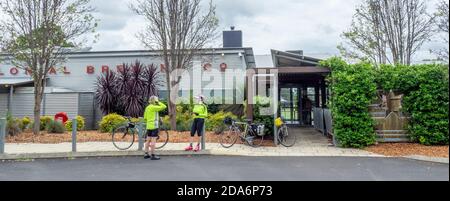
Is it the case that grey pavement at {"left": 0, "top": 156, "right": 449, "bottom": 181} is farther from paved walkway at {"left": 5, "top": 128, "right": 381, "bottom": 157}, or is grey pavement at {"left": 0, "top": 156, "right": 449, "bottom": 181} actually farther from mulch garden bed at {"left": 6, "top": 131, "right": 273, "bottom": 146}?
mulch garden bed at {"left": 6, "top": 131, "right": 273, "bottom": 146}

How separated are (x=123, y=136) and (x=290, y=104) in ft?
36.0

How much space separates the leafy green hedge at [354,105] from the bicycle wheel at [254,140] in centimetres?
224

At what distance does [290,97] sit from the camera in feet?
63.4

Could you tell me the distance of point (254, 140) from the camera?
1145 cm

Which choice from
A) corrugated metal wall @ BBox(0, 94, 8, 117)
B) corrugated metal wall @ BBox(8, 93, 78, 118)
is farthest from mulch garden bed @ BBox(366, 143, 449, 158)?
corrugated metal wall @ BBox(0, 94, 8, 117)

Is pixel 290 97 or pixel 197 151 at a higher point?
pixel 290 97

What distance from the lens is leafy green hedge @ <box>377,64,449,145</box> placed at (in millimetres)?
10430

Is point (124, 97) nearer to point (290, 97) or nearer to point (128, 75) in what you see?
point (128, 75)

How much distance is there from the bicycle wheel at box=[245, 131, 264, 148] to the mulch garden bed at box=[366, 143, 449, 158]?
10.1 ft

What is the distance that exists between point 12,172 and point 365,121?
29.1ft

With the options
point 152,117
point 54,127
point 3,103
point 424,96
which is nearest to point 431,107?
point 424,96

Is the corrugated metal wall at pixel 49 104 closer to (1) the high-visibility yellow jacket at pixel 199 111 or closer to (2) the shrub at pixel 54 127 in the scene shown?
(2) the shrub at pixel 54 127

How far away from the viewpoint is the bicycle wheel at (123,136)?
10.2 meters

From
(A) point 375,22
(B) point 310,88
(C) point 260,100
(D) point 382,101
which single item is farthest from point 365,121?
(B) point 310,88
